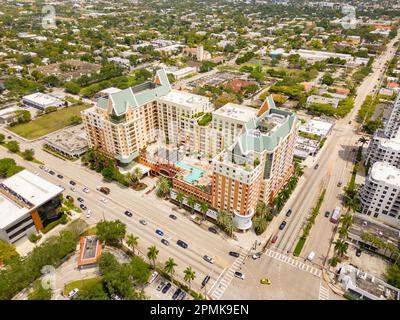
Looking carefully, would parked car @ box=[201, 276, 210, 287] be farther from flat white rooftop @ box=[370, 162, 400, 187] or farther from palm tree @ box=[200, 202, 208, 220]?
flat white rooftop @ box=[370, 162, 400, 187]

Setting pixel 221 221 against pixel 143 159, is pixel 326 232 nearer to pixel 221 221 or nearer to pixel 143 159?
pixel 221 221

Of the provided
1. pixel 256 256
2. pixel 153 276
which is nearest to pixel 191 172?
pixel 256 256

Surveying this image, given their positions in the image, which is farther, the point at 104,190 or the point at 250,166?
the point at 104,190

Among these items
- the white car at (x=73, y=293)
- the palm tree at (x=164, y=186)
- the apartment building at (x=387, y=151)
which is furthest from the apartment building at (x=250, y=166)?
the white car at (x=73, y=293)

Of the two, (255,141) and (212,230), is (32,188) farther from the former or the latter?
(255,141)

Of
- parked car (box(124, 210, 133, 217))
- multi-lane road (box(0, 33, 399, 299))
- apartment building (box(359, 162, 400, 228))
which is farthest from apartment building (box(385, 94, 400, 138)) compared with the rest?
parked car (box(124, 210, 133, 217))

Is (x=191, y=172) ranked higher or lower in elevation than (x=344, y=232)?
higher
